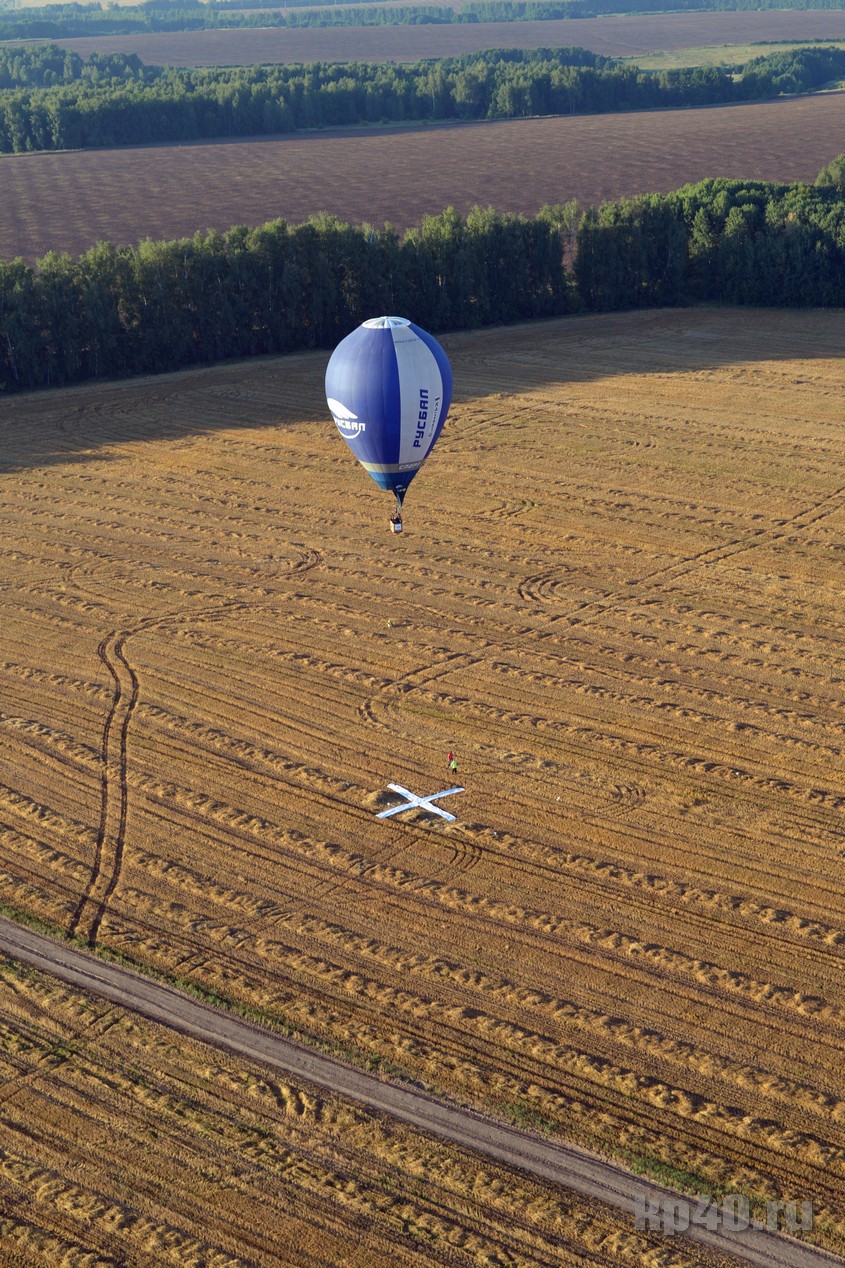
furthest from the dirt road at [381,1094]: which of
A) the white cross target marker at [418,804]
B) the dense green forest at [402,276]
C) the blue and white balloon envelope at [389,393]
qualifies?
the dense green forest at [402,276]

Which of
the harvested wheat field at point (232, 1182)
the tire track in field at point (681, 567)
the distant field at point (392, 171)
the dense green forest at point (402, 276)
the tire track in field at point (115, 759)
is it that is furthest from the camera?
the distant field at point (392, 171)

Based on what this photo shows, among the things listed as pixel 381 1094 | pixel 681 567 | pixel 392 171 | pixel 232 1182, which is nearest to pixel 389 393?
pixel 681 567

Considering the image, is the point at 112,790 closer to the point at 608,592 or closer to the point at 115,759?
the point at 115,759

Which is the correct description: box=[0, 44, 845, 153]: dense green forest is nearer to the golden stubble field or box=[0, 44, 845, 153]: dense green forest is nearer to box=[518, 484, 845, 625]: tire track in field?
the golden stubble field

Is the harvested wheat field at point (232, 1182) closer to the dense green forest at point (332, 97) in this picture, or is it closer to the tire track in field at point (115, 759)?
the tire track in field at point (115, 759)

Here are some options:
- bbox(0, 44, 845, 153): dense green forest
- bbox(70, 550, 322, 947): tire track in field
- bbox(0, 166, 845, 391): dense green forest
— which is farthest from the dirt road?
bbox(0, 44, 845, 153): dense green forest

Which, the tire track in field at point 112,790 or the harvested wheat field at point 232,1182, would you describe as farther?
the tire track in field at point 112,790
